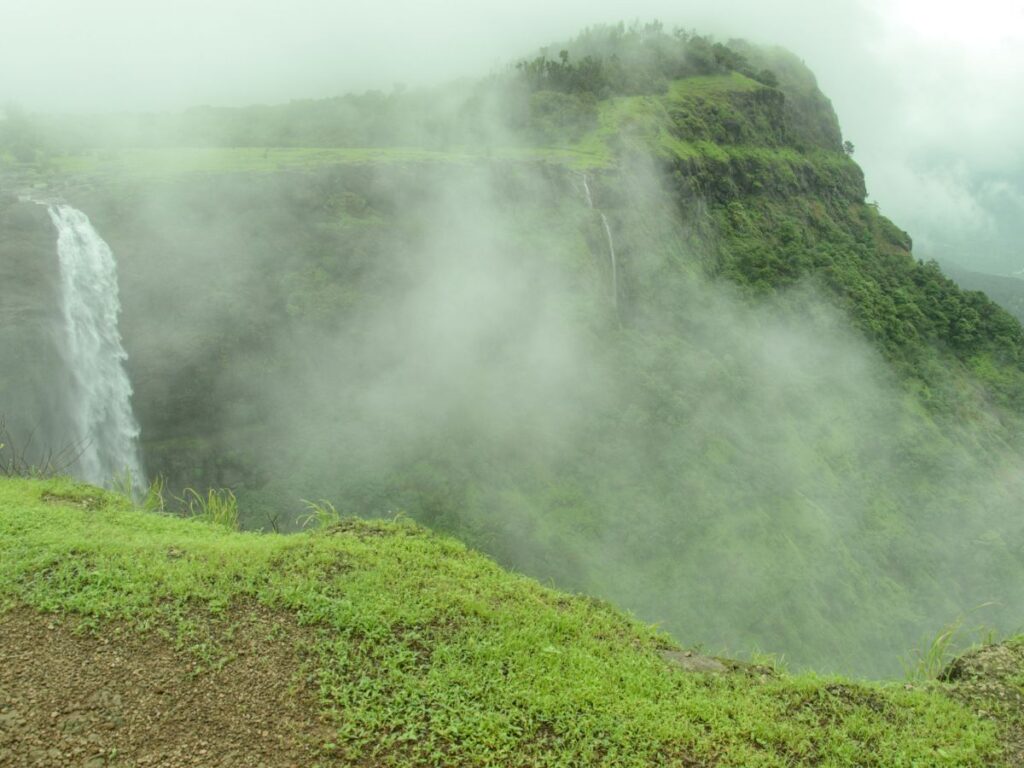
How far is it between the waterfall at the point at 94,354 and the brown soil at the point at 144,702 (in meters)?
11.4

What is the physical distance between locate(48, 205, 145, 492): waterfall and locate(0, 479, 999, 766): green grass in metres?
10.6

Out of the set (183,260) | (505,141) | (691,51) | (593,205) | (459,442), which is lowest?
(459,442)

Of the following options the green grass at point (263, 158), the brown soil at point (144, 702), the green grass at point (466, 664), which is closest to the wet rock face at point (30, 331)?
the green grass at point (263, 158)

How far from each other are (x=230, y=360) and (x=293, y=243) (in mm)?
4554

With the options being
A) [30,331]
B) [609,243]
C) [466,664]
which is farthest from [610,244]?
[466,664]

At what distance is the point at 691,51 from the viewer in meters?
44.8

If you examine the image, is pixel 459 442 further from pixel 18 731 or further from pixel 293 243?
pixel 18 731

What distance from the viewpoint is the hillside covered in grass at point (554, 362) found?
63.1 ft

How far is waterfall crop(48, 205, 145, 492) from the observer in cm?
1591

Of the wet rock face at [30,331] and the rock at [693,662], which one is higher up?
the rock at [693,662]

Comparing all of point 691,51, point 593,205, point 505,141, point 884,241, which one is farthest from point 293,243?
point 884,241

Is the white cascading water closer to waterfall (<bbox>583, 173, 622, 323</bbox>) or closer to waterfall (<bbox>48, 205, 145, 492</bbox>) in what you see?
waterfall (<bbox>583, 173, 622, 323</bbox>)

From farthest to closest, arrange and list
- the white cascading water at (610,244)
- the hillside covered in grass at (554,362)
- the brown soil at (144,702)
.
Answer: the white cascading water at (610,244), the hillside covered in grass at (554,362), the brown soil at (144,702)

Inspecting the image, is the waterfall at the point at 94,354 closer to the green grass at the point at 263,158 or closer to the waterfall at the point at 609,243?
the green grass at the point at 263,158
